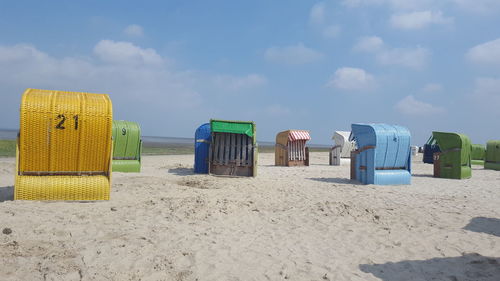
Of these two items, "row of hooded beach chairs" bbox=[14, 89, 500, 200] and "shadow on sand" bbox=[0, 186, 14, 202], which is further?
"shadow on sand" bbox=[0, 186, 14, 202]

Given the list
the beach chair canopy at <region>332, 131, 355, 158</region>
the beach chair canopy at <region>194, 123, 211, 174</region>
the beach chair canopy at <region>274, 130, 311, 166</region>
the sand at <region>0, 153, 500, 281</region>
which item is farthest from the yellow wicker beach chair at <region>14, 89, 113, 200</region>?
the beach chair canopy at <region>332, 131, 355, 158</region>

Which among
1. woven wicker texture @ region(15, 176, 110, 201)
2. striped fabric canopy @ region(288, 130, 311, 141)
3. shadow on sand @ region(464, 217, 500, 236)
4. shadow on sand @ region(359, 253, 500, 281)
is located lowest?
shadow on sand @ region(359, 253, 500, 281)

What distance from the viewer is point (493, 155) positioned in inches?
776

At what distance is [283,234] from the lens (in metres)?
5.48

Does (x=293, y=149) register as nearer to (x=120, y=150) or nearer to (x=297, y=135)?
(x=297, y=135)

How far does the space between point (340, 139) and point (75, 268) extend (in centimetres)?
2021

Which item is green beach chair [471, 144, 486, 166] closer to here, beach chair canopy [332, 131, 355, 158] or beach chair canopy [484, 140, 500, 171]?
beach chair canopy [484, 140, 500, 171]

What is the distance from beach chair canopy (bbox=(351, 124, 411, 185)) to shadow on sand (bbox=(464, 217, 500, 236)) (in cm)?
464

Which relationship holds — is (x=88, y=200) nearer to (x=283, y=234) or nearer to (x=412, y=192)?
(x=283, y=234)

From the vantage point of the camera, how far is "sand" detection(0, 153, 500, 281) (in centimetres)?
400

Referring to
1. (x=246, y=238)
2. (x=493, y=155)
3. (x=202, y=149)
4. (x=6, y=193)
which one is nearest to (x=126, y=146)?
(x=202, y=149)

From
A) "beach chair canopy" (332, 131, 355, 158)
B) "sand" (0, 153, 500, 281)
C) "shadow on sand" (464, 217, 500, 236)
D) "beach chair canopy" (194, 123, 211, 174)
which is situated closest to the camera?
"sand" (0, 153, 500, 281)

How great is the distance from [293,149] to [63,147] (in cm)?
1451

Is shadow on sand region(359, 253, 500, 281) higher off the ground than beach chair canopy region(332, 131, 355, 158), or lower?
lower
